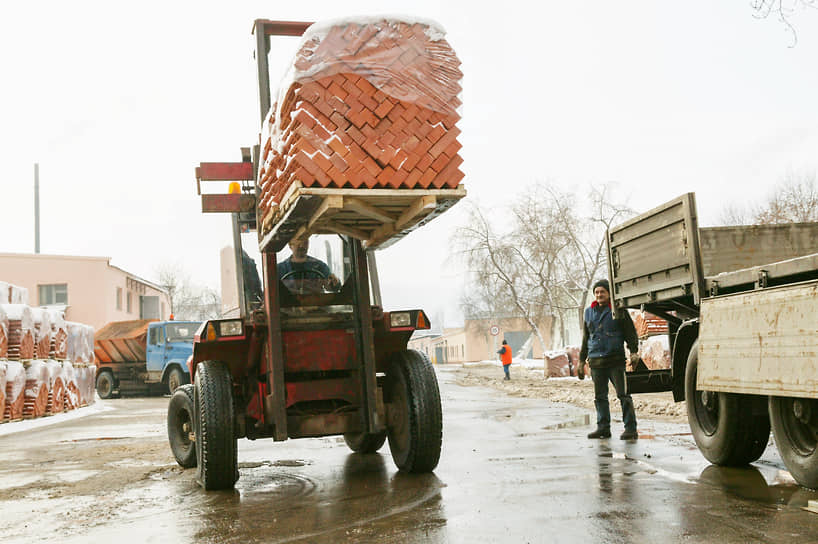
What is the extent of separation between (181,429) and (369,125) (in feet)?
13.7

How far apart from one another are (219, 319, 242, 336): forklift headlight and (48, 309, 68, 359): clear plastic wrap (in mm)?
11638

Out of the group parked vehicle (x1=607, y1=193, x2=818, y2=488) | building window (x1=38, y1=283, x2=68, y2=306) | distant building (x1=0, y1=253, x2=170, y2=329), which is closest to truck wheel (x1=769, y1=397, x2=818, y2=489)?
parked vehicle (x1=607, y1=193, x2=818, y2=488)

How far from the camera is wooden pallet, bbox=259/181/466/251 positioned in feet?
18.7

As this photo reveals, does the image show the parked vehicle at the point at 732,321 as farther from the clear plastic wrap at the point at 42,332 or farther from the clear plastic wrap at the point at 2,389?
the clear plastic wrap at the point at 42,332

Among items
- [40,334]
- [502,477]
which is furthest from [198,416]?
[40,334]

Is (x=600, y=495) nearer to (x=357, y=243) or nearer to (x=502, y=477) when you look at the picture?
(x=502, y=477)

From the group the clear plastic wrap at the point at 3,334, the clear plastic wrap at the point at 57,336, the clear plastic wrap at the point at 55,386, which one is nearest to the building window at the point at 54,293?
the clear plastic wrap at the point at 57,336

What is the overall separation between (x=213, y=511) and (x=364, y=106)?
3070mm

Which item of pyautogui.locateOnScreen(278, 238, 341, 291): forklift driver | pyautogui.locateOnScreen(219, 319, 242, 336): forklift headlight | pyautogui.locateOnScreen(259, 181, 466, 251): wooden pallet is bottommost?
pyautogui.locateOnScreen(219, 319, 242, 336): forklift headlight

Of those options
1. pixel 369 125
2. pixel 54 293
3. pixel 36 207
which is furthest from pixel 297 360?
pixel 36 207

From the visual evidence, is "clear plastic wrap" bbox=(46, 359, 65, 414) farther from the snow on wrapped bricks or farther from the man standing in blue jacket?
the man standing in blue jacket

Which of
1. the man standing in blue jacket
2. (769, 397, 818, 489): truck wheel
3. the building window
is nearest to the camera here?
(769, 397, 818, 489): truck wheel

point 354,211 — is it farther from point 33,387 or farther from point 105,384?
point 105,384

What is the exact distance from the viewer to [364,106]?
5.96 meters
